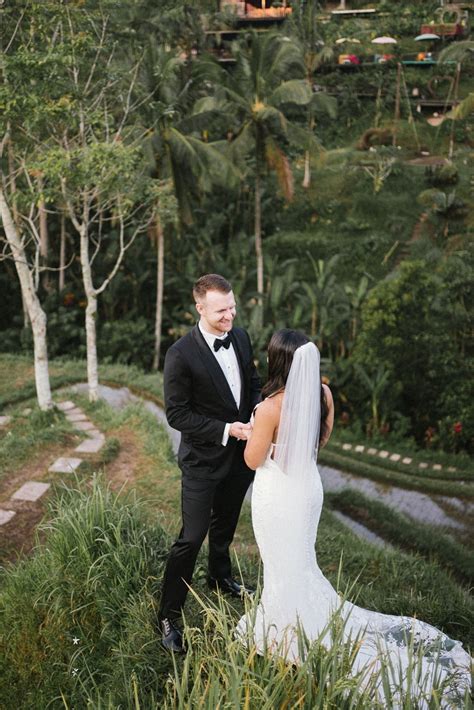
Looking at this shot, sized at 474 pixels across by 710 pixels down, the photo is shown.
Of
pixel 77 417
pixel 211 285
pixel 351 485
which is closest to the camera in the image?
pixel 211 285

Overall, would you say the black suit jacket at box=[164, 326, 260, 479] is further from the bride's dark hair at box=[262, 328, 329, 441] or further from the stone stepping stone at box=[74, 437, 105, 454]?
the stone stepping stone at box=[74, 437, 105, 454]

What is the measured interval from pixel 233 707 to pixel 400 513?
7480 millimetres

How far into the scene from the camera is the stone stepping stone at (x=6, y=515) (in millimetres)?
6259

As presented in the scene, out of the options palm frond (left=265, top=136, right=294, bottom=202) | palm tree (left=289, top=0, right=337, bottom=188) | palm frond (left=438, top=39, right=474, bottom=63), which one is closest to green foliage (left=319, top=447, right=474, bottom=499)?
palm frond (left=265, top=136, right=294, bottom=202)

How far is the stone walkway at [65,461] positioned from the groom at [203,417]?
60.9 inches

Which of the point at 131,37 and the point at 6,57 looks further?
the point at 131,37

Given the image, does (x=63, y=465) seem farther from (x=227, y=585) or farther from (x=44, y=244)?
(x=44, y=244)

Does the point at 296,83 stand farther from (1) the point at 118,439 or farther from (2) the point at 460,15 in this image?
(2) the point at 460,15

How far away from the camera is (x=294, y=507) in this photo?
362 centimetres

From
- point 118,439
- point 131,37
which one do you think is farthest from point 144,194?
point 118,439

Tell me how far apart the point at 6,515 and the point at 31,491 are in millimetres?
564

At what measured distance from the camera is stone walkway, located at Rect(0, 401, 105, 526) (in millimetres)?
6582

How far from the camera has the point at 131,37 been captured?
11.1 meters

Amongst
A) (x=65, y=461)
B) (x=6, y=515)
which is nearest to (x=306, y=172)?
(x=65, y=461)
